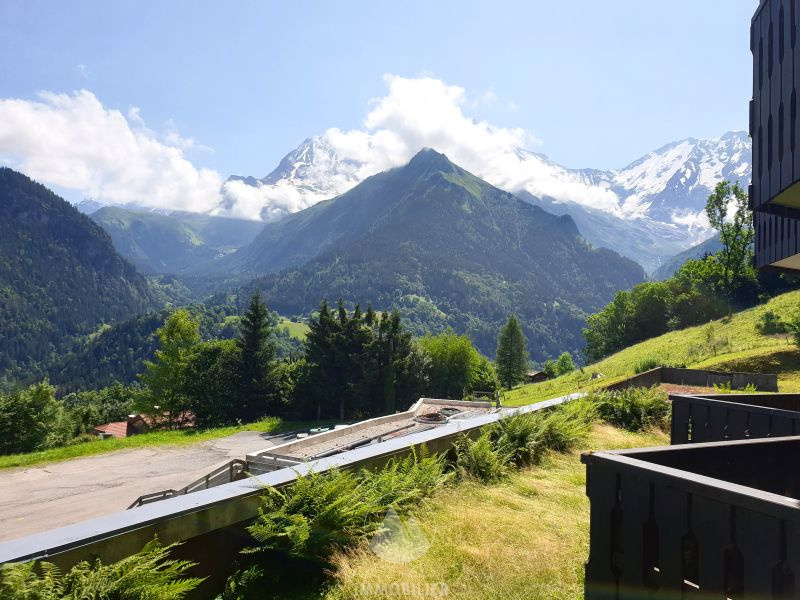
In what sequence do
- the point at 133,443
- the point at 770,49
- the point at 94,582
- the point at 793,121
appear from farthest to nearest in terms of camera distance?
the point at 133,443 → the point at 770,49 → the point at 793,121 → the point at 94,582

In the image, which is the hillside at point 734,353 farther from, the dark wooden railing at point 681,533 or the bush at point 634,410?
the dark wooden railing at point 681,533

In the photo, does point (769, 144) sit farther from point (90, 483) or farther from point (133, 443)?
point (133, 443)

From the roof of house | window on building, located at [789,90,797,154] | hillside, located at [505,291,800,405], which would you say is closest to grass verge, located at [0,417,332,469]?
the roof of house

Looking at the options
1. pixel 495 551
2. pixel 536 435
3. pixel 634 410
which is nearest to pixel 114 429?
pixel 634 410

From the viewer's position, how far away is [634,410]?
40.8 ft

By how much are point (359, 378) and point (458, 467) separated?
1842 inches

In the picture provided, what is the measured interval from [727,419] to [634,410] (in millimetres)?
6505

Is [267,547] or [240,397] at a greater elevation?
[267,547]

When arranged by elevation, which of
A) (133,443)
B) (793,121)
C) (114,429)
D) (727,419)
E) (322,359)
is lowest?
(114,429)

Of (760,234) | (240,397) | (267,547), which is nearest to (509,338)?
(240,397)

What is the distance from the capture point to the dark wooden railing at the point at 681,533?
2496 millimetres

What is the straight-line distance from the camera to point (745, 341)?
3241 centimetres

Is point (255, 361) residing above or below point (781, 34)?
below

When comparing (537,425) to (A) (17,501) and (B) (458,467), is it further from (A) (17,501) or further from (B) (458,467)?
(A) (17,501)
